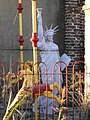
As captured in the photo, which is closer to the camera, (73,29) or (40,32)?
(40,32)

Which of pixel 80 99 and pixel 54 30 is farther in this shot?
pixel 54 30

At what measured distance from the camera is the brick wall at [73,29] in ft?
29.2

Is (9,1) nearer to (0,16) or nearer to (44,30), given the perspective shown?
(0,16)

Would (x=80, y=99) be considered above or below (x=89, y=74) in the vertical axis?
below

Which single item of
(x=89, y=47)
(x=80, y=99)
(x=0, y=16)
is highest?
(x=0, y=16)

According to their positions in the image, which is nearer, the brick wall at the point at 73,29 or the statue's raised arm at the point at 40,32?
the statue's raised arm at the point at 40,32

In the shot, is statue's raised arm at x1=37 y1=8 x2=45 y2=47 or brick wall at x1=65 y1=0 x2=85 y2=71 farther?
brick wall at x1=65 y1=0 x2=85 y2=71

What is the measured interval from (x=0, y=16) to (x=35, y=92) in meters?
3.16

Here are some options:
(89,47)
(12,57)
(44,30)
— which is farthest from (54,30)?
(89,47)

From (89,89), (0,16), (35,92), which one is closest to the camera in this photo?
(35,92)

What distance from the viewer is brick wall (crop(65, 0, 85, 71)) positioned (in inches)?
350

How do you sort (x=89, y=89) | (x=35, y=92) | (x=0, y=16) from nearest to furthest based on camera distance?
(x=35, y=92) → (x=89, y=89) → (x=0, y=16)

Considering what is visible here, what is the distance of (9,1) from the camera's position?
8.45 m

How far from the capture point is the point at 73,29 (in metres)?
8.91
